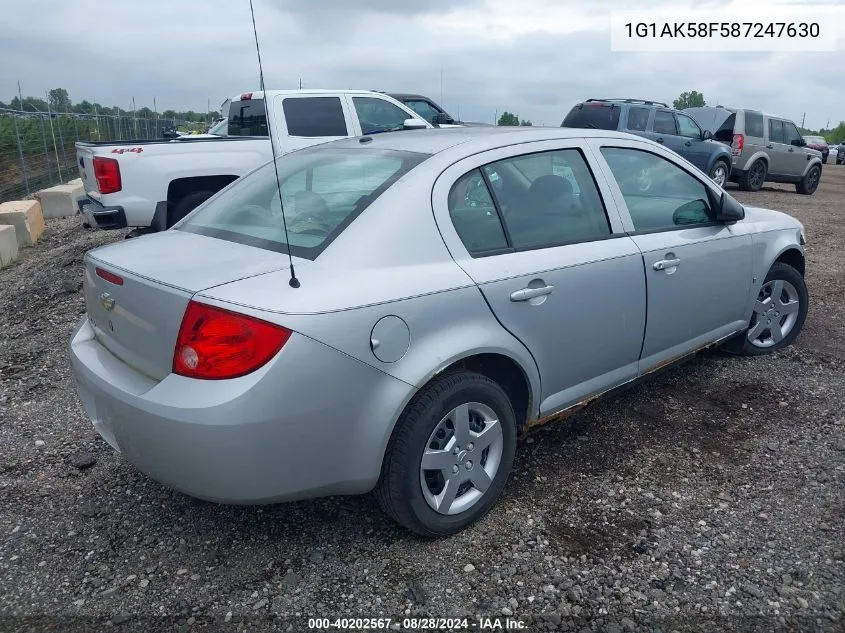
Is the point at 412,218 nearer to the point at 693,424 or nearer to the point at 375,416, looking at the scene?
the point at 375,416

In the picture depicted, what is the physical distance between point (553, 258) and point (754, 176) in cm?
1470

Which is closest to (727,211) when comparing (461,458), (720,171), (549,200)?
(549,200)

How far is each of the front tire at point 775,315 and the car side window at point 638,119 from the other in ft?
28.7

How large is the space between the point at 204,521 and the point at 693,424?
261 centimetres

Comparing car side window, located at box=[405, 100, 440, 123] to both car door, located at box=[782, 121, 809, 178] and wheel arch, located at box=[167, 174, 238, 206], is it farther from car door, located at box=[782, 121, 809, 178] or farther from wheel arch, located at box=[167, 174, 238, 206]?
car door, located at box=[782, 121, 809, 178]

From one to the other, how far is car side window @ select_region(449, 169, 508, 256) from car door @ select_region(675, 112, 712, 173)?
1206cm

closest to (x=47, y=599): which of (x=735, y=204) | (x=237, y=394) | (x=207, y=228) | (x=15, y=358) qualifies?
(x=237, y=394)

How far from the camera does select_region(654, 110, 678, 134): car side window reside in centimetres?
1310

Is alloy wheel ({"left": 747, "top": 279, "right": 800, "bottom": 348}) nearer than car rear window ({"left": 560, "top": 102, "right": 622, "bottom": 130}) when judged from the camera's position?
Yes

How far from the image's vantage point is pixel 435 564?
2627 mm

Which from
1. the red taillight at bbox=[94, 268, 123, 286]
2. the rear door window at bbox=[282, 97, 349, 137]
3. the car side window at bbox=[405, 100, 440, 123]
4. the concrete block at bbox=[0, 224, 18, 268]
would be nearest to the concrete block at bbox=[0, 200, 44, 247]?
the concrete block at bbox=[0, 224, 18, 268]

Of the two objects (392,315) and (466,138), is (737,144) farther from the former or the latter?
(392,315)

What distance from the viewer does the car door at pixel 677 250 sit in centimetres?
345

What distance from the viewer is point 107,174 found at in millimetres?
6699
